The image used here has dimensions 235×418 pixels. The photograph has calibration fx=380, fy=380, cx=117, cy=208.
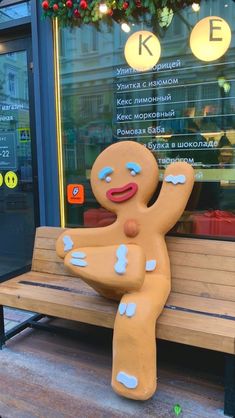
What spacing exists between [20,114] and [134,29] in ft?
4.32

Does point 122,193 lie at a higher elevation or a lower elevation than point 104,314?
higher

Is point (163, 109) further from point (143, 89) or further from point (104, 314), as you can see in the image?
point (104, 314)

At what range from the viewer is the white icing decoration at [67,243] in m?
2.42

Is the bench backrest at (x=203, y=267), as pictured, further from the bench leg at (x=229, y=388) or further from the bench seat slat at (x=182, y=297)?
the bench leg at (x=229, y=388)

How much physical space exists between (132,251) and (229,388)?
2.88ft

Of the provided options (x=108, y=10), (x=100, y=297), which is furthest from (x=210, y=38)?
(x=100, y=297)

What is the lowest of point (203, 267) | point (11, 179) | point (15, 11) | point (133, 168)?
point (203, 267)

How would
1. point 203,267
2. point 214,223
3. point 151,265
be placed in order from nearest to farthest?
point 151,265
point 203,267
point 214,223

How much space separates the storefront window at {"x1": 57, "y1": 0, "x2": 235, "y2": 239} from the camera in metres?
2.78

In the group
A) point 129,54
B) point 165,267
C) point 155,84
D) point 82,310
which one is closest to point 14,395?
point 82,310

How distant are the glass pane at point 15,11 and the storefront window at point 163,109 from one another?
1.34 feet

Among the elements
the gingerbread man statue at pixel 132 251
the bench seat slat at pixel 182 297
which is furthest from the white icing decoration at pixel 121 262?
the bench seat slat at pixel 182 297

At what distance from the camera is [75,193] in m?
3.34

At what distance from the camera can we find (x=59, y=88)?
3281mm
